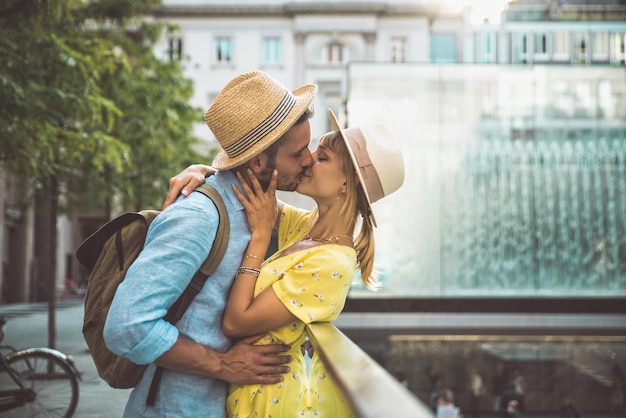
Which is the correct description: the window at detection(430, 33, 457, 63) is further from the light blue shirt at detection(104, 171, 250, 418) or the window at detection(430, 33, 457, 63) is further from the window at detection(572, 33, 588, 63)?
the light blue shirt at detection(104, 171, 250, 418)

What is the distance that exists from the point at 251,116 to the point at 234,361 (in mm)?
747

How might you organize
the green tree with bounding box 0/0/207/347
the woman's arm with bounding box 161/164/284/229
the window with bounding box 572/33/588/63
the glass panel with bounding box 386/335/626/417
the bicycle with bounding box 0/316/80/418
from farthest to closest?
the window with bounding box 572/33/588/63
the glass panel with bounding box 386/335/626/417
the green tree with bounding box 0/0/207/347
the bicycle with bounding box 0/316/80/418
the woman's arm with bounding box 161/164/284/229

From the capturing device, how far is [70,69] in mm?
8258

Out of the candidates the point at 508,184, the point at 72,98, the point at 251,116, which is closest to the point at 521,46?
the point at 508,184

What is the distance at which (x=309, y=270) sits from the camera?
2344 mm

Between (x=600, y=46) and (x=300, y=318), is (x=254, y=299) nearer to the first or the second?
(x=300, y=318)

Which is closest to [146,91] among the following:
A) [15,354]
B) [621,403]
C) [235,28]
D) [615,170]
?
[15,354]

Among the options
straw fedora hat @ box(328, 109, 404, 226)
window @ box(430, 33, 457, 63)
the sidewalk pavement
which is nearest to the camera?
straw fedora hat @ box(328, 109, 404, 226)

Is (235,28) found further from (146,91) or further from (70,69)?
(70,69)

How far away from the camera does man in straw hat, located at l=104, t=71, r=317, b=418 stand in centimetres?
209

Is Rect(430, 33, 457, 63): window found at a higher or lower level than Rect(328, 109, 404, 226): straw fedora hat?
higher

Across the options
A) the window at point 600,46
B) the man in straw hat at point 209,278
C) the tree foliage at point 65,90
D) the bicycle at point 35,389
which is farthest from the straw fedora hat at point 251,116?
the window at point 600,46

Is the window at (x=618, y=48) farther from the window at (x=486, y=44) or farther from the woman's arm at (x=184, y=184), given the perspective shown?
the woman's arm at (x=184, y=184)

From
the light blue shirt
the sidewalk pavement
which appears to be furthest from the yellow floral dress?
the sidewalk pavement
